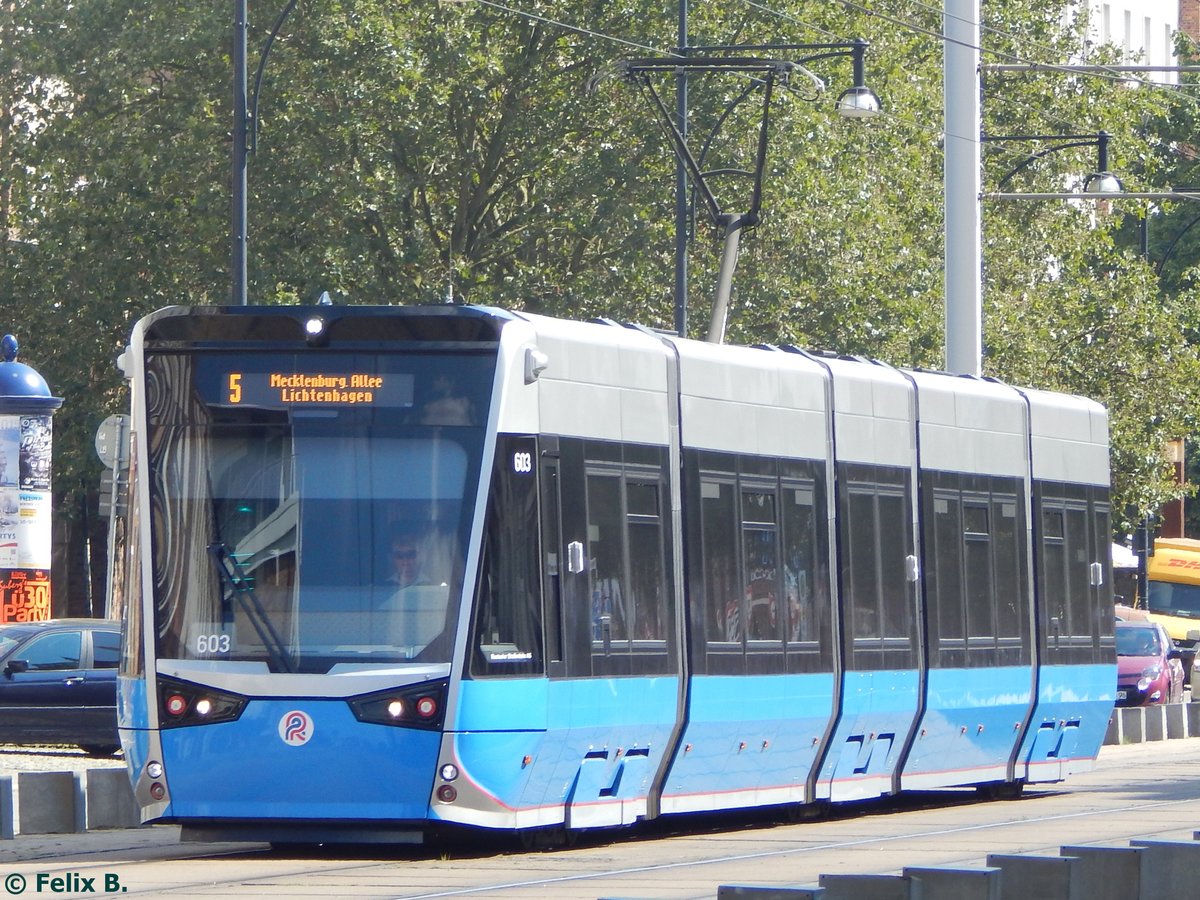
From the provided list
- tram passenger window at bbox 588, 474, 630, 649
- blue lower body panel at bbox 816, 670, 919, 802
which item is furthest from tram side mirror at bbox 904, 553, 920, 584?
tram passenger window at bbox 588, 474, 630, 649

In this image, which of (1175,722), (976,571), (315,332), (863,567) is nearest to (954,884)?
(315,332)

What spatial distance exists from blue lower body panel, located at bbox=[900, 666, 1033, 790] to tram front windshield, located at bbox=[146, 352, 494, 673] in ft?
18.6

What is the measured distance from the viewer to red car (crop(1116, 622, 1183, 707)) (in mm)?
36281

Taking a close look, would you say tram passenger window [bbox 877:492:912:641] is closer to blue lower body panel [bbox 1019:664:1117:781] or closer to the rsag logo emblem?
blue lower body panel [bbox 1019:664:1117:781]

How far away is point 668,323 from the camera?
39094 mm

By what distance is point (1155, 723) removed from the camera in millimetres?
31453

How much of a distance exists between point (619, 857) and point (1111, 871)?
4.92 metres

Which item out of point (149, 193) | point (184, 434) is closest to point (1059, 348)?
point (149, 193)

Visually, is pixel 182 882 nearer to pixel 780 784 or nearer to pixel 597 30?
pixel 780 784

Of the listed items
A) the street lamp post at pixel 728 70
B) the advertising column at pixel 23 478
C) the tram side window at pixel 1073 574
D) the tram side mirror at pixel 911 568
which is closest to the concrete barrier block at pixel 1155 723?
→ the street lamp post at pixel 728 70

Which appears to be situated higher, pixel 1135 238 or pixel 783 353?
pixel 1135 238

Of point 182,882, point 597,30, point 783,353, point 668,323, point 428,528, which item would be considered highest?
point 597,30

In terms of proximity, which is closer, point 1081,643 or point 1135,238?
point 1081,643

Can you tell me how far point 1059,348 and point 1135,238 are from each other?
22.0 m
